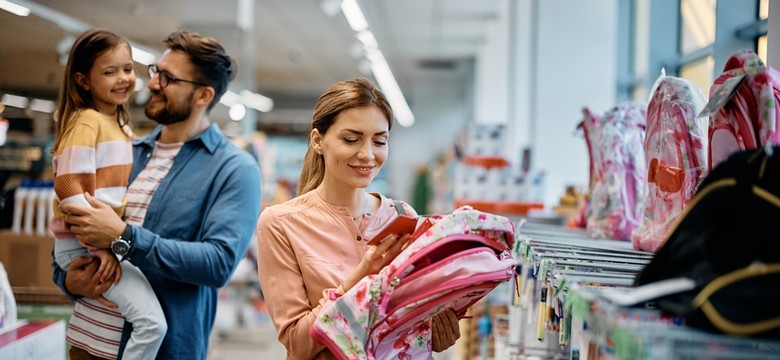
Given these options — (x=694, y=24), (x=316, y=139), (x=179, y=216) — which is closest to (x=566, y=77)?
(x=694, y=24)

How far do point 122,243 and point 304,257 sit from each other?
0.82m

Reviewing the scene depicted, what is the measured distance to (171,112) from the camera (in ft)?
9.04

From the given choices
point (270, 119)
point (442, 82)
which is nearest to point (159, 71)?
point (442, 82)

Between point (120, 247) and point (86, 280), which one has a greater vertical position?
point (120, 247)

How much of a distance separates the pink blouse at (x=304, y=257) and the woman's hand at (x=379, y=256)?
0.10 meters

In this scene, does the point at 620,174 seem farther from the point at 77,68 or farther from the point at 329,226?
the point at 77,68

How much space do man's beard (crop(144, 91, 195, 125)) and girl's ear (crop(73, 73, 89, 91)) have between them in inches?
8.8

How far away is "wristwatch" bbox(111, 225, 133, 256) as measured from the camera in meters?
2.44

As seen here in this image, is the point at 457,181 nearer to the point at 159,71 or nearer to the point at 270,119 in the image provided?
the point at 159,71

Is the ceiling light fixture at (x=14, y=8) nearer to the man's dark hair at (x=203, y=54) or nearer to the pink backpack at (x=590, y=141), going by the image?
the man's dark hair at (x=203, y=54)

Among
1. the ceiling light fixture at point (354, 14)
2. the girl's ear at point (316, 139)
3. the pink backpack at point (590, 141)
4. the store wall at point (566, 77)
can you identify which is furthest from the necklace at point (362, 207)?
the ceiling light fixture at point (354, 14)

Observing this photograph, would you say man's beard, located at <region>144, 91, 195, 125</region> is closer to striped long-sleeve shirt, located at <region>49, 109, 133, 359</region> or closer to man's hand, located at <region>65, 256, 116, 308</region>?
striped long-sleeve shirt, located at <region>49, 109, 133, 359</region>

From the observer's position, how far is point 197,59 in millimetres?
2809

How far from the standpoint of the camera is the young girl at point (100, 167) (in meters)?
2.50
